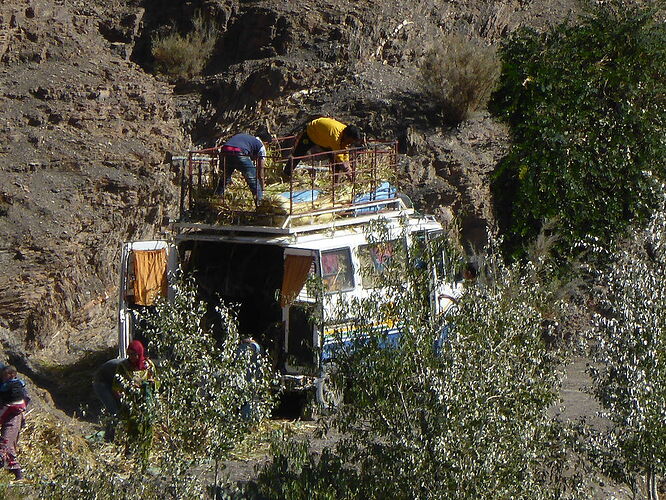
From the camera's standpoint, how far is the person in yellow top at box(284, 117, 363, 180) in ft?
43.1

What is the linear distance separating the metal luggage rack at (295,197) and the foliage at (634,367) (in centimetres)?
467

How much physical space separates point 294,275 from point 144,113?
6.61 metres

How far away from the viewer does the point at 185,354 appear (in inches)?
316

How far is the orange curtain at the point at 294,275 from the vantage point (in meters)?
11.8

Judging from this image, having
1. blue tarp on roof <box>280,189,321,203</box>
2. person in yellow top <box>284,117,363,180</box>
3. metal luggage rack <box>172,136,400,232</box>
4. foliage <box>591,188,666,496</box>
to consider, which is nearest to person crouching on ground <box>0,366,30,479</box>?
metal luggage rack <box>172,136,400,232</box>

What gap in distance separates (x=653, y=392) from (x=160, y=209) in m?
10.2

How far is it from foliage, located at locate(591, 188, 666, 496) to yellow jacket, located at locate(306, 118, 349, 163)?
18.2ft

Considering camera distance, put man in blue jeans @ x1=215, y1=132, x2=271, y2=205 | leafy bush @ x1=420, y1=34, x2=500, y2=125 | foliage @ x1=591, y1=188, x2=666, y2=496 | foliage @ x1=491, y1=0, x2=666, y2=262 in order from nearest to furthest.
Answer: foliage @ x1=591, y1=188, x2=666, y2=496
man in blue jeans @ x1=215, y1=132, x2=271, y2=205
foliage @ x1=491, y1=0, x2=666, y2=262
leafy bush @ x1=420, y1=34, x2=500, y2=125

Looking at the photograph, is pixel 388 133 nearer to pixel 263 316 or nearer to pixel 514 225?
pixel 514 225

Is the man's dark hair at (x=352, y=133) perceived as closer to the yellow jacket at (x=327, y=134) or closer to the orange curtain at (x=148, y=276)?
the yellow jacket at (x=327, y=134)

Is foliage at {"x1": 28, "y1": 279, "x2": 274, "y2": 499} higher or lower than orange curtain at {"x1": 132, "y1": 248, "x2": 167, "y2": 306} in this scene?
lower

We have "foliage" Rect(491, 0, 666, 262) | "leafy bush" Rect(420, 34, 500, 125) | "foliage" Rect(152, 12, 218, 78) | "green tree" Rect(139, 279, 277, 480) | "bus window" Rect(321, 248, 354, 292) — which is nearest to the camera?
"green tree" Rect(139, 279, 277, 480)

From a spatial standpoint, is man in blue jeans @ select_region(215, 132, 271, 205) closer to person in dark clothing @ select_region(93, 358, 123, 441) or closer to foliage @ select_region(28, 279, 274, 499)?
person in dark clothing @ select_region(93, 358, 123, 441)

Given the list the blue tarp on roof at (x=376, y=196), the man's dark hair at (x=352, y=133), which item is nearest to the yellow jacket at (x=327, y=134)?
the man's dark hair at (x=352, y=133)
